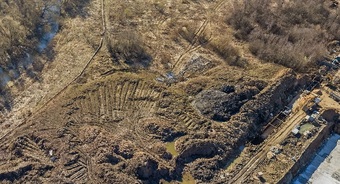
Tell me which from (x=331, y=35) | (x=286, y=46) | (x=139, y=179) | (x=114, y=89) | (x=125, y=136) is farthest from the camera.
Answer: (x=331, y=35)

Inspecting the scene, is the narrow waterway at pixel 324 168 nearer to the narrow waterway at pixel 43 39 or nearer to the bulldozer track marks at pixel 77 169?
the bulldozer track marks at pixel 77 169

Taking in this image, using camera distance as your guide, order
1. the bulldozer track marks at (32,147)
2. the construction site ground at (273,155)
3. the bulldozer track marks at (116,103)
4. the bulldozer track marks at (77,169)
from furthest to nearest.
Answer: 1. the bulldozer track marks at (116,103)
2. the construction site ground at (273,155)
3. the bulldozer track marks at (32,147)
4. the bulldozer track marks at (77,169)

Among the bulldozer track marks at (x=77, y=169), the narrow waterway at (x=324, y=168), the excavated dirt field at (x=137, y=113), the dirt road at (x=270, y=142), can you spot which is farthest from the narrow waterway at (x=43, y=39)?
the narrow waterway at (x=324, y=168)

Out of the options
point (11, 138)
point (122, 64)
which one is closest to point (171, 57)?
point (122, 64)

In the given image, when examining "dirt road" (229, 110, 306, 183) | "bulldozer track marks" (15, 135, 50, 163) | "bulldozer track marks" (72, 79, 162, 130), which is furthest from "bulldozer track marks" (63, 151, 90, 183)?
"dirt road" (229, 110, 306, 183)

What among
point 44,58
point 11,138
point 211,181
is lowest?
point 211,181

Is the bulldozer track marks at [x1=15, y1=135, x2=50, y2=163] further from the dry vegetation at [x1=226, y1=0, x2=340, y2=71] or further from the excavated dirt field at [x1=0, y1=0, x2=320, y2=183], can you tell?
the dry vegetation at [x1=226, y1=0, x2=340, y2=71]

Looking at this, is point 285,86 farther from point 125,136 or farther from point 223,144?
point 125,136
